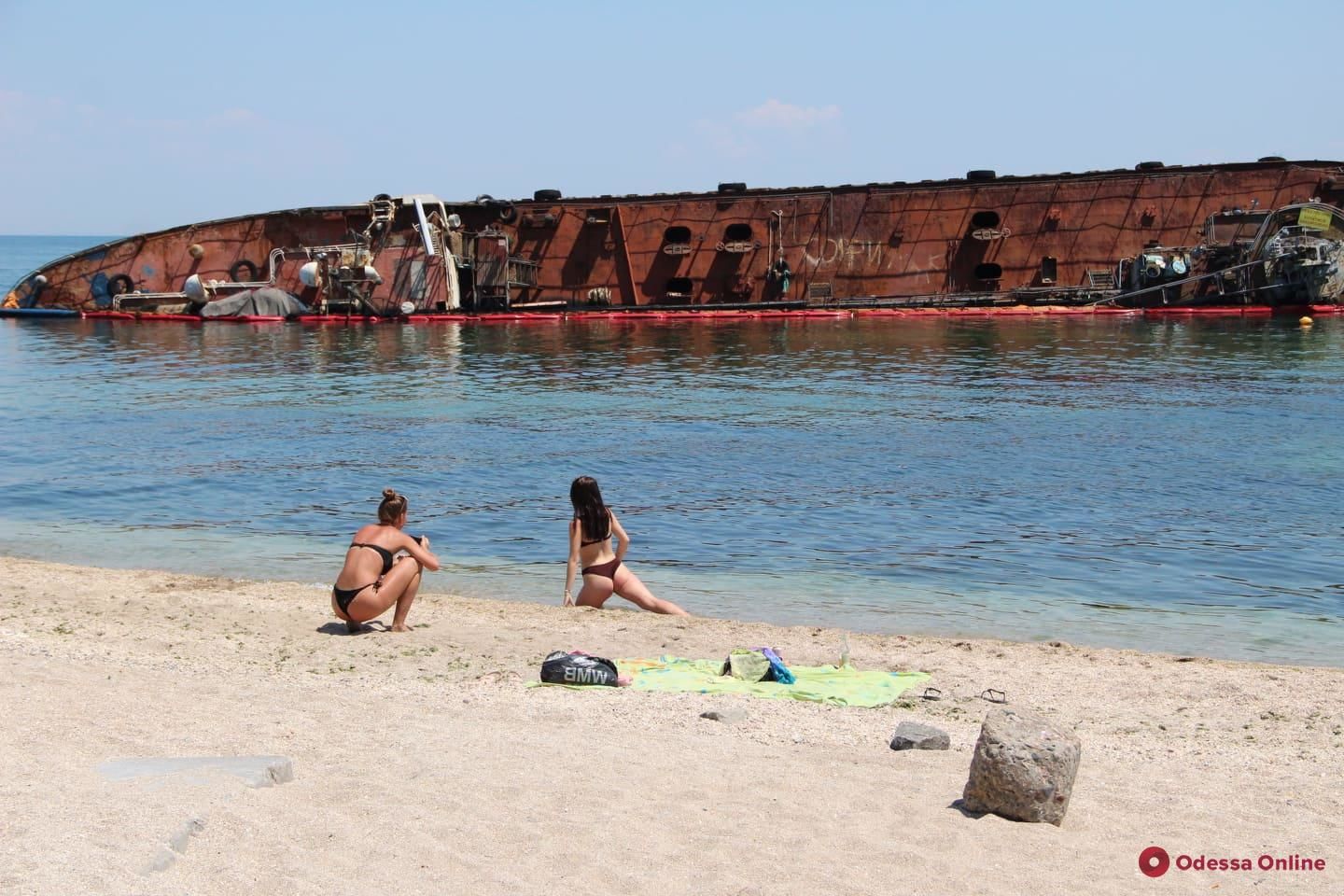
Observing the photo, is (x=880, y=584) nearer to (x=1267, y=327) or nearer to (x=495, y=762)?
(x=495, y=762)

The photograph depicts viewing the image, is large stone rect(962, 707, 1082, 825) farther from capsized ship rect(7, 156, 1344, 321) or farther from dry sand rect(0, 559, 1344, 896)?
capsized ship rect(7, 156, 1344, 321)

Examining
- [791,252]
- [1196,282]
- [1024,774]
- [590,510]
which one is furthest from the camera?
[791,252]

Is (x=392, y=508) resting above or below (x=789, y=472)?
above

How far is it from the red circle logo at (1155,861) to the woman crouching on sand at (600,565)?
5722mm

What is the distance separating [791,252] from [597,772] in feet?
137

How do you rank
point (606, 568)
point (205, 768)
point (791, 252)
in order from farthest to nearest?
point (791, 252)
point (606, 568)
point (205, 768)

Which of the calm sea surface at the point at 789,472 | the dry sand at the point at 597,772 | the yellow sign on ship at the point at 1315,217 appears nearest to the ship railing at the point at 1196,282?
the yellow sign on ship at the point at 1315,217

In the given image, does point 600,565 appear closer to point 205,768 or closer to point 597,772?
point 597,772

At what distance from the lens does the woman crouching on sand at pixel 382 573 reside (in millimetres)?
10289

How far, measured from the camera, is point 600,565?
11617 mm

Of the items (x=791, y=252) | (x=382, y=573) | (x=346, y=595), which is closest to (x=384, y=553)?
(x=382, y=573)

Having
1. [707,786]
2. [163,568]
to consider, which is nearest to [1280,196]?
[163,568]

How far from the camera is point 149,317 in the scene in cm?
5034

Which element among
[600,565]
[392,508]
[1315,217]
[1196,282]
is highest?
[1315,217]
